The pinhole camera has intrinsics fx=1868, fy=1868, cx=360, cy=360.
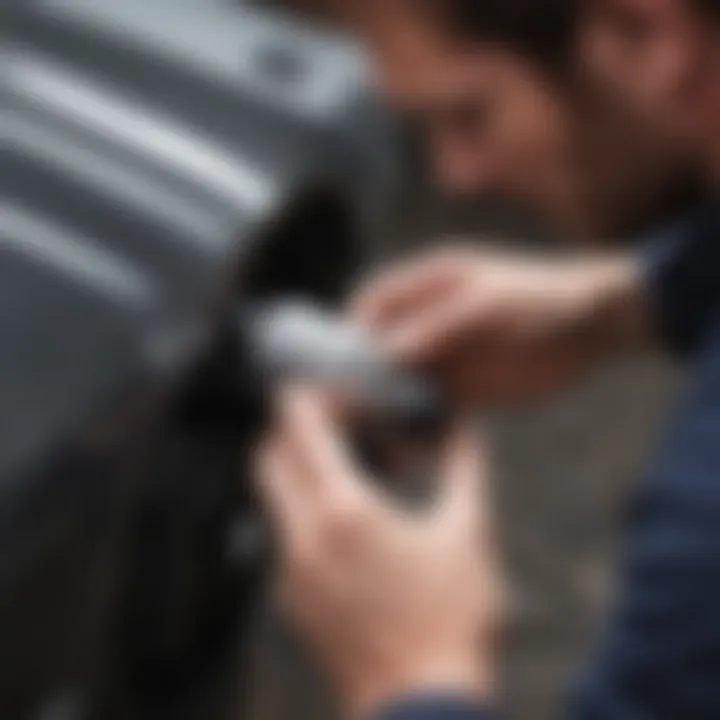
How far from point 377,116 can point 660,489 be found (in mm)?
324

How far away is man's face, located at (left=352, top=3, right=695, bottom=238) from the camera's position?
780 mm

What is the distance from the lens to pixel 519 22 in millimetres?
770

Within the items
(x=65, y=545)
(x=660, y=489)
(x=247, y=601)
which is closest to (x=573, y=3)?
(x=660, y=489)

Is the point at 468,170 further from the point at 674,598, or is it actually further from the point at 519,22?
the point at 674,598

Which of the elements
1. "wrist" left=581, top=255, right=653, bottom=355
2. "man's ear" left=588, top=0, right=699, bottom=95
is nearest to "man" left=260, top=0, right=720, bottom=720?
"man's ear" left=588, top=0, right=699, bottom=95

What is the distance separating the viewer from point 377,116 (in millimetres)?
993

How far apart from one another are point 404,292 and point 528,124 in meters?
0.24

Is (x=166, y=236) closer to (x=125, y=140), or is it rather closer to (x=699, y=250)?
(x=125, y=140)

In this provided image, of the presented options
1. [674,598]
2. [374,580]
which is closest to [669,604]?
[674,598]

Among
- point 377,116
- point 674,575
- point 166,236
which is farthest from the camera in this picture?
point 377,116

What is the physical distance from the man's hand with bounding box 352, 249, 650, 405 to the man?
22 millimetres

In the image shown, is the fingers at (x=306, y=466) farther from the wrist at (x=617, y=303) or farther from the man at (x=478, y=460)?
the wrist at (x=617, y=303)

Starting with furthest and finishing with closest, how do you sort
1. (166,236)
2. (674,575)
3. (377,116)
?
(377,116) → (166,236) → (674,575)

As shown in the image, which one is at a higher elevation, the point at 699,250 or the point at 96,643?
the point at 699,250
